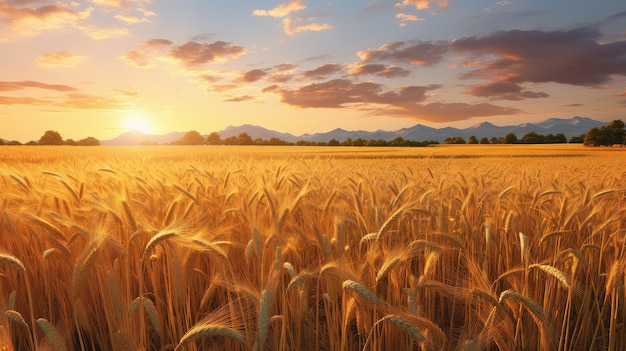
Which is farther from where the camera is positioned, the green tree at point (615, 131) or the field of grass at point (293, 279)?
the green tree at point (615, 131)

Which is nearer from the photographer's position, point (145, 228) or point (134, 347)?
point (134, 347)

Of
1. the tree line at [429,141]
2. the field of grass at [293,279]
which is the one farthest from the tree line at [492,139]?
the field of grass at [293,279]

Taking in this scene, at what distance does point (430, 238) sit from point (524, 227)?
1.04 meters

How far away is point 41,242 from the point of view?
221 centimetres

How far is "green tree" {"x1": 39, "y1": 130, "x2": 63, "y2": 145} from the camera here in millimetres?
54844

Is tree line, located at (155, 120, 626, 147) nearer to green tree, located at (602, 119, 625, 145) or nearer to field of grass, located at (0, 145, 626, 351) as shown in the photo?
green tree, located at (602, 119, 625, 145)

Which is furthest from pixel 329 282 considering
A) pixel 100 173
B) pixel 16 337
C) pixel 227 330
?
pixel 100 173

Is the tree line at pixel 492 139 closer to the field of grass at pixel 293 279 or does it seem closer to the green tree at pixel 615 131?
the green tree at pixel 615 131

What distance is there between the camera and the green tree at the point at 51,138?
5484 cm

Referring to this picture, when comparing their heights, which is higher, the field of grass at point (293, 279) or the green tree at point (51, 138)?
the green tree at point (51, 138)

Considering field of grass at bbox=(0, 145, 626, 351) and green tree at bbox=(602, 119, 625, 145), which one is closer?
field of grass at bbox=(0, 145, 626, 351)

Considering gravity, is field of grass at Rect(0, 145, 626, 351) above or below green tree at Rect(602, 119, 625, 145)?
below

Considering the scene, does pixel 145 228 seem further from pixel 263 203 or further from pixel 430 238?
pixel 430 238

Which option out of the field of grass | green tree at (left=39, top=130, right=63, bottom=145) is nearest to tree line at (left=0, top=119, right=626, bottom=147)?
green tree at (left=39, top=130, right=63, bottom=145)
